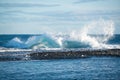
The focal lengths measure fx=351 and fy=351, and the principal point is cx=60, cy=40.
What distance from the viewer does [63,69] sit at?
30.7 metres

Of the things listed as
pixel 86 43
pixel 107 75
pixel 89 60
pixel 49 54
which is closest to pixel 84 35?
pixel 86 43

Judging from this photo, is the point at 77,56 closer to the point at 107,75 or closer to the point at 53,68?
the point at 53,68

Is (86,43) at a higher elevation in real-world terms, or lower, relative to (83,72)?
higher

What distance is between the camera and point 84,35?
60219 mm

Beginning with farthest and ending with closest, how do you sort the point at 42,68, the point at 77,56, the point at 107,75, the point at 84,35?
the point at 84,35, the point at 77,56, the point at 42,68, the point at 107,75

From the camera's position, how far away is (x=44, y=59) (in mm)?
37906

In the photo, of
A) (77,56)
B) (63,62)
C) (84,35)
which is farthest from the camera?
(84,35)

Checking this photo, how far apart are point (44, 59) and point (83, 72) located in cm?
980

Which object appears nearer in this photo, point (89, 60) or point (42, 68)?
point (42, 68)

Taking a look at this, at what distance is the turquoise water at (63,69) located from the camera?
86.6ft

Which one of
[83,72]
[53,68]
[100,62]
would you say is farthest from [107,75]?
[100,62]

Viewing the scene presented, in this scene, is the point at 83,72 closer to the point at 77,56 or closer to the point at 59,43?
the point at 77,56

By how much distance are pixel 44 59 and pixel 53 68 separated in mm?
6744

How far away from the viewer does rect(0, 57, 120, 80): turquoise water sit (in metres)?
26.4
